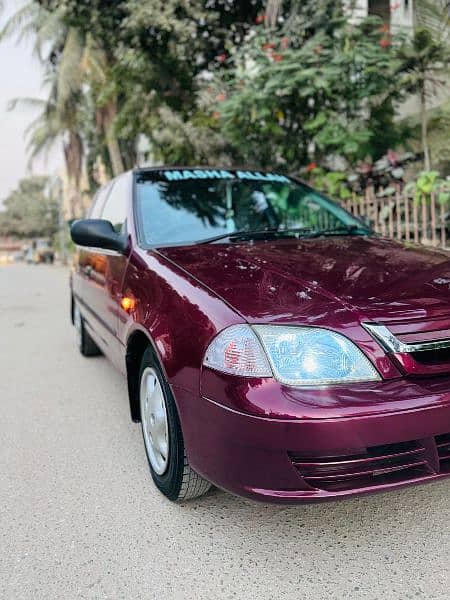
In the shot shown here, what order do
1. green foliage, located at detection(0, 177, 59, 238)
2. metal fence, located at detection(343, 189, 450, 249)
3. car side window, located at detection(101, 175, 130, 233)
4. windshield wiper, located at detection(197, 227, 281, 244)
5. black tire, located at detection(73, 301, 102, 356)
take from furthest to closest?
green foliage, located at detection(0, 177, 59, 238) → metal fence, located at detection(343, 189, 450, 249) → black tire, located at detection(73, 301, 102, 356) → car side window, located at detection(101, 175, 130, 233) → windshield wiper, located at detection(197, 227, 281, 244)

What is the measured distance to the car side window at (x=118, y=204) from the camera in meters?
3.63

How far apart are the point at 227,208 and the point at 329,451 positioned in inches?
83.4

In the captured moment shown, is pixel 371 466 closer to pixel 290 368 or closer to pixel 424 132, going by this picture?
pixel 290 368

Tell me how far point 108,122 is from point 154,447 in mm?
17222

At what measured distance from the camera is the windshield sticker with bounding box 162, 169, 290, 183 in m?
3.84

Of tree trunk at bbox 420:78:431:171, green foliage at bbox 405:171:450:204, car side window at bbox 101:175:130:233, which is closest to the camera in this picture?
car side window at bbox 101:175:130:233

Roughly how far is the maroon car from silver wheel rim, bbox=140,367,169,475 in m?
0.01

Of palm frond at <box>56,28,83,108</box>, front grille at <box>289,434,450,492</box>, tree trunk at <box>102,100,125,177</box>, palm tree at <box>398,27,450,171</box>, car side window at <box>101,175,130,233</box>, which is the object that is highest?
palm frond at <box>56,28,83,108</box>

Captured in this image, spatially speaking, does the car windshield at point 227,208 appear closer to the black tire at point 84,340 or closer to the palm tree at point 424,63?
the black tire at point 84,340

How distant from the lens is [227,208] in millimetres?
3693

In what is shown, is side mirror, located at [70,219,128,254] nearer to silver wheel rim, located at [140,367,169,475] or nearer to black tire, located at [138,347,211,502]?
silver wheel rim, located at [140,367,169,475]

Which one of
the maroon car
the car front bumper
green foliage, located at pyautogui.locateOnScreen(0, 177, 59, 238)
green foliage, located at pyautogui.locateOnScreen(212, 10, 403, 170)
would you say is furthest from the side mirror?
green foliage, located at pyautogui.locateOnScreen(0, 177, 59, 238)

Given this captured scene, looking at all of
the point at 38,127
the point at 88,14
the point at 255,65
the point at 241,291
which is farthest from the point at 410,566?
the point at 38,127

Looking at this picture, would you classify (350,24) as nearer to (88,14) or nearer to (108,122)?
(88,14)
